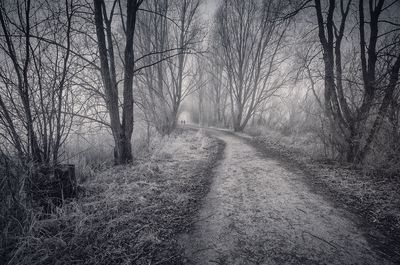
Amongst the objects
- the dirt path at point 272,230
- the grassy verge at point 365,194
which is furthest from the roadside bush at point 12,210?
the grassy verge at point 365,194

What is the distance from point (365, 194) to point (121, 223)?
399 cm

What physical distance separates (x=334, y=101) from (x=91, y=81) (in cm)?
641

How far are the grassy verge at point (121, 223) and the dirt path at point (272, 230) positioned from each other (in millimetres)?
282

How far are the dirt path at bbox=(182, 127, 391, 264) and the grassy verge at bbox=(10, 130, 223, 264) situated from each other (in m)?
0.28

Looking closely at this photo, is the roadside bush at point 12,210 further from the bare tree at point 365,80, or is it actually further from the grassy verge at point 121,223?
the bare tree at point 365,80

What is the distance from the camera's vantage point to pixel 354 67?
4.43 meters

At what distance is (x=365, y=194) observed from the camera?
2.98 m

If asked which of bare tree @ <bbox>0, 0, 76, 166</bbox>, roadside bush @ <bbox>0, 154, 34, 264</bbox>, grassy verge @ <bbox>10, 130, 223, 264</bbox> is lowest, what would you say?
grassy verge @ <bbox>10, 130, 223, 264</bbox>

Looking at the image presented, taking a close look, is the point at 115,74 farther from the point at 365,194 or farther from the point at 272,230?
the point at 365,194

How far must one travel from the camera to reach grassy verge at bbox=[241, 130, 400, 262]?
2.12 metres

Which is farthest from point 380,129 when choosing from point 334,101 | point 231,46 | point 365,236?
point 231,46

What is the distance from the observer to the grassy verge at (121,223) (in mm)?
1806

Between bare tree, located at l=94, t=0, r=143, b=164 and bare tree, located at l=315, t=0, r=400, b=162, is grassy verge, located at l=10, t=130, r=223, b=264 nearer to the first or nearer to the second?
bare tree, located at l=94, t=0, r=143, b=164

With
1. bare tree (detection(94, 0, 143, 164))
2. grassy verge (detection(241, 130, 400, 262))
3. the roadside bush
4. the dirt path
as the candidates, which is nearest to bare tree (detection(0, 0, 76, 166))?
the roadside bush
